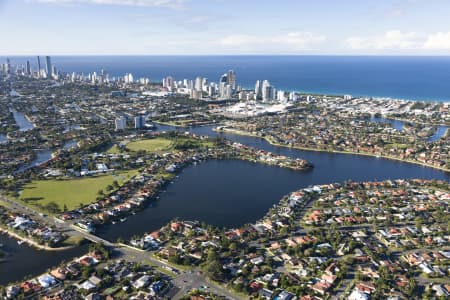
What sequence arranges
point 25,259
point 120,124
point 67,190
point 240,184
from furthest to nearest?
point 120,124, point 240,184, point 67,190, point 25,259

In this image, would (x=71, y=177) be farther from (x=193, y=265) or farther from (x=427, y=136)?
(x=427, y=136)

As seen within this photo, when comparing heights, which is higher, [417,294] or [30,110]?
[30,110]

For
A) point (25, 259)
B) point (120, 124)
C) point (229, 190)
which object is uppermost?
point (120, 124)

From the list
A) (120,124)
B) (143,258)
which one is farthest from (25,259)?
(120,124)

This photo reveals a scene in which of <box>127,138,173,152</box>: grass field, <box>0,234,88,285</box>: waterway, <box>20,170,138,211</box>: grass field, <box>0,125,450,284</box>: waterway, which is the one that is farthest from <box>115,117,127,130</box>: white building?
<box>0,234,88,285</box>: waterway

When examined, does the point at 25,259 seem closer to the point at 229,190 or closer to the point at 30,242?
the point at 30,242

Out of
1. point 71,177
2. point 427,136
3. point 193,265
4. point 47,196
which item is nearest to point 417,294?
point 193,265

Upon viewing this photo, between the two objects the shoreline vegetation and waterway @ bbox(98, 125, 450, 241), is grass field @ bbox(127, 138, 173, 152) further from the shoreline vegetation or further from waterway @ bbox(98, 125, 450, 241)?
the shoreline vegetation
